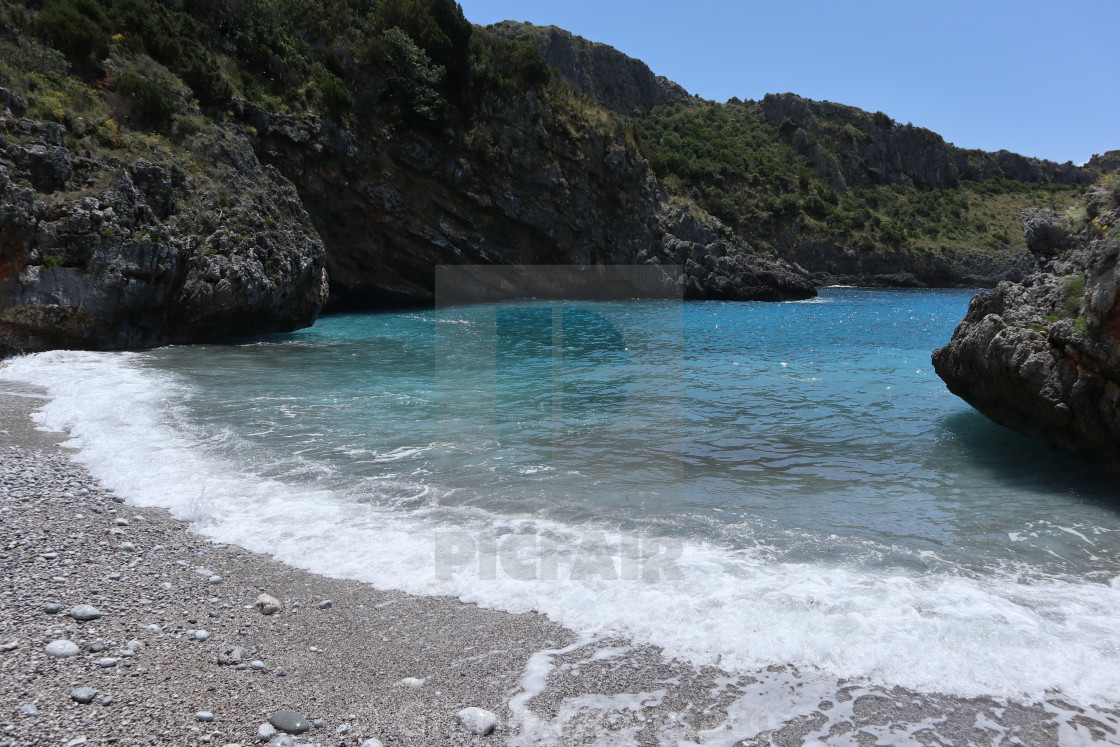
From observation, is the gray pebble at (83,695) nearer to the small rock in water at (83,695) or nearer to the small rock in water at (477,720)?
the small rock in water at (83,695)

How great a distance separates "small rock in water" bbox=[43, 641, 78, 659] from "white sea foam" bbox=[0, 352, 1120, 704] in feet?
5.66

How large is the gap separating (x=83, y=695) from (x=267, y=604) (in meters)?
1.29

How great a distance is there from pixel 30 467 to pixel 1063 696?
8.93 meters

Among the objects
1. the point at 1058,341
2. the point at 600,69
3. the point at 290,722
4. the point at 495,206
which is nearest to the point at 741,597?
the point at 290,722

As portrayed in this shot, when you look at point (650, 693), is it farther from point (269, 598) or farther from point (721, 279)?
point (721, 279)

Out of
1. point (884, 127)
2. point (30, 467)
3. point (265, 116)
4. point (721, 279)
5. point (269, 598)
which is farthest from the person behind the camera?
point (884, 127)

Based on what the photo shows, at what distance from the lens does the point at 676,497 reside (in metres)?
7.19

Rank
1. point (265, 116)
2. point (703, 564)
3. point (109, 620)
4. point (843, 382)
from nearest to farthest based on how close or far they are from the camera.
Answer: point (109, 620)
point (703, 564)
point (843, 382)
point (265, 116)

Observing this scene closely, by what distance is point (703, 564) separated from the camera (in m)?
5.50

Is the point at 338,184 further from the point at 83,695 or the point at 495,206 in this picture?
the point at 83,695

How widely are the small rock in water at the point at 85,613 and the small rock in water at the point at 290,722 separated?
1597 mm

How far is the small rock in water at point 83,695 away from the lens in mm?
3268

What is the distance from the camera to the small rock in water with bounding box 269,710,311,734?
128 inches

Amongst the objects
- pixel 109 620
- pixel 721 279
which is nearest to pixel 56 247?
pixel 109 620
